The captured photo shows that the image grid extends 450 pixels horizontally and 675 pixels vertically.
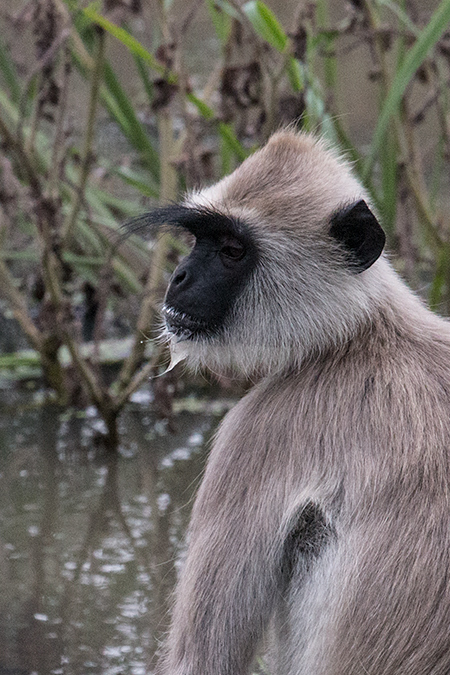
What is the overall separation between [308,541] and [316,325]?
562 mm

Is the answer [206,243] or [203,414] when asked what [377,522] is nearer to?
[206,243]

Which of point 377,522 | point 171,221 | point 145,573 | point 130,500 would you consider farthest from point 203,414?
point 377,522

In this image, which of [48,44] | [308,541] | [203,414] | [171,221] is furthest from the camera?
A: [203,414]

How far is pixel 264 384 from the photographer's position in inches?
110

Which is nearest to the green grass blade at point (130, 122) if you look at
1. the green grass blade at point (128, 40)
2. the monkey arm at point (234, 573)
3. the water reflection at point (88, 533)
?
the green grass blade at point (128, 40)

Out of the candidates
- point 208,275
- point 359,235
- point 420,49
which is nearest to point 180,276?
point 208,275

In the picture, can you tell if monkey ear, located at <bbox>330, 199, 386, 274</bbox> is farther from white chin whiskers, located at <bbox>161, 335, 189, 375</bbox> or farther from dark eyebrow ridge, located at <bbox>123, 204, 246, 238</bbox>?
white chin whiskers, located at <bbox>161, 335, 189, 375</bbox>

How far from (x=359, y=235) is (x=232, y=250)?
1.17 ft

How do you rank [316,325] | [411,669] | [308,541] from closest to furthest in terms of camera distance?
1. [411,669]
2. [308,541]
3. [316,325]

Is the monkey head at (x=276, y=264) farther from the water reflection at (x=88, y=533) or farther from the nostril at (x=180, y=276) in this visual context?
the water reflection at (x=88, y=533)

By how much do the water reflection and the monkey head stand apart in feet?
4.05

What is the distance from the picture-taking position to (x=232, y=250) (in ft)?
9.14

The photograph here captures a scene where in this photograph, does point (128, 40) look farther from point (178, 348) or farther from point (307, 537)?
point (307, 537)

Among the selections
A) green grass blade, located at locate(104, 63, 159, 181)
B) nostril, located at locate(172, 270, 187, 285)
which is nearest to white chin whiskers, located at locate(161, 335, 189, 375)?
nostril, located at locate(172, 270, 187, 285)
